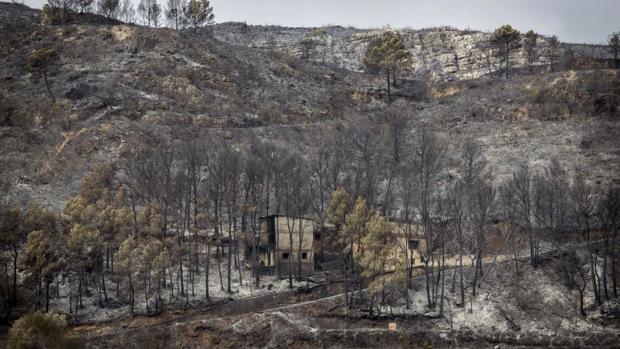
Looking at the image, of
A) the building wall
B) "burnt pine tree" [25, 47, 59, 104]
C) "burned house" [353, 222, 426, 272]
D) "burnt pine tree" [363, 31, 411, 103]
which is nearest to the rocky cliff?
"burnt pine tree" [363, 31, 411, 103]

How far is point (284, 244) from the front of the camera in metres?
55.9

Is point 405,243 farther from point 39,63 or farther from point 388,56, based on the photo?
point 39,63

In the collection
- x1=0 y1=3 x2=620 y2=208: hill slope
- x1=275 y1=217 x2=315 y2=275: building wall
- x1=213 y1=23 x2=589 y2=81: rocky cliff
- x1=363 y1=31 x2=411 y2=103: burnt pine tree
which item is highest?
x1=213 y1=23 x2=589 y2=81: rocky cliff

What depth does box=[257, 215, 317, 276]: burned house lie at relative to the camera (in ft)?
179

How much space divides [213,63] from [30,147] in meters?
36.1

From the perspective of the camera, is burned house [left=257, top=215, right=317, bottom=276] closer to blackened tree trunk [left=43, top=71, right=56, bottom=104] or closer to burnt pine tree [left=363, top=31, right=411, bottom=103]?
blackened tree trunk [left=43, top=71, right=56, bottom=104]

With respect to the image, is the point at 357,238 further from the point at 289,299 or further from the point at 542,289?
the point at 542,289

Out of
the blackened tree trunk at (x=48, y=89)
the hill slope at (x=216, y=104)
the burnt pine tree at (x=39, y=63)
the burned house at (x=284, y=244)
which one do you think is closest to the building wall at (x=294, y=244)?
the burned house at (x=284, y=244)

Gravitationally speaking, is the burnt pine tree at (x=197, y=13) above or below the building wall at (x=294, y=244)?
above

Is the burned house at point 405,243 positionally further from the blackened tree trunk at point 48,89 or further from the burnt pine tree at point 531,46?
the burnt pine tree at point 531,46

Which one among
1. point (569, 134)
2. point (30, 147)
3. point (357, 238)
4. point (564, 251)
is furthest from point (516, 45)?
point (30, 147)

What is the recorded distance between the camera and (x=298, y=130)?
82.4m

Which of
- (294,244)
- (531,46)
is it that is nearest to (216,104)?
(294,244)

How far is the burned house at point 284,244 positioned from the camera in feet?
179
